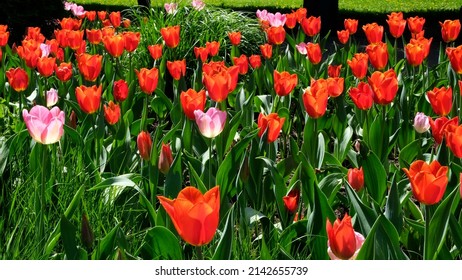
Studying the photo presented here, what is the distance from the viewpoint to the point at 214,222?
1722mm

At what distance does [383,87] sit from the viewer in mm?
3133

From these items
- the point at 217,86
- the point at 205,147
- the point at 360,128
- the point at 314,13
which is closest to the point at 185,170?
the point at 205,147

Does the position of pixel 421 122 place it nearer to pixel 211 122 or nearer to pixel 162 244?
pixel 211 122

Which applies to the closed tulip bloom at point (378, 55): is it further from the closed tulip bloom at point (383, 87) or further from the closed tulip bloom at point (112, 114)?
the closed tulip bloom at point (112, 114)

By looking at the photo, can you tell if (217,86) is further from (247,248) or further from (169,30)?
(169,30)

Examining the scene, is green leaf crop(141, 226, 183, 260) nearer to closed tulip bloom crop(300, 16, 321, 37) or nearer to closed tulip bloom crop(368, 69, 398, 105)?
closed tulip bloom crop(368, 69, 398, 105)

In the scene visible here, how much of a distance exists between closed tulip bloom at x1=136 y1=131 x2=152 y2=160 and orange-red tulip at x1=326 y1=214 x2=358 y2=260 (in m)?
1.09

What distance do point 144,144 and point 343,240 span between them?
3.70 feet

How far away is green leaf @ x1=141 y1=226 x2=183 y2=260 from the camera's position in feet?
7.34

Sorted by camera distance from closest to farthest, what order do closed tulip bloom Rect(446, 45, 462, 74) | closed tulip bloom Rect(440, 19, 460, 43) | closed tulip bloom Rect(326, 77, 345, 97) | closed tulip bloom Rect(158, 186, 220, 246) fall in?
closed tulip bloom Rect(158, 186, 220, 246) < closed tulip bloom Rect(326, 77, 345, 97) < closed tulip bloom Rect(446, 45, 462, 74) < closed tulip bloom Rect(440, 19, 460, 43)

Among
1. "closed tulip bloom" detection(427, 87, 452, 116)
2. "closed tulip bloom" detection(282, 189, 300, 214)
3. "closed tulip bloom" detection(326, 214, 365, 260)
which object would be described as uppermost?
"closed tulip bloom" detection(326, 214, 365, 260)

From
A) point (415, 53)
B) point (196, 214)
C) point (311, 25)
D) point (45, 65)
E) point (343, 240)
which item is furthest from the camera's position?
point (311, 25)

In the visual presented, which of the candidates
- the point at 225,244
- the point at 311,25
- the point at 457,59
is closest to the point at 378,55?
the point at 457,59

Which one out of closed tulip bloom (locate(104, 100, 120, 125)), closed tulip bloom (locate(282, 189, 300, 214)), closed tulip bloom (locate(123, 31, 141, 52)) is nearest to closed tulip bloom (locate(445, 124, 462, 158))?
closed tulip bloom (locate(282, 189, 300, 214))
